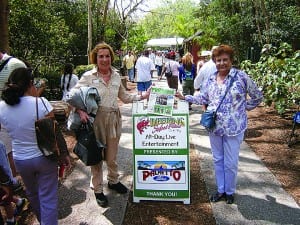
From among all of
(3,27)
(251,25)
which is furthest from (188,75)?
(251,25)

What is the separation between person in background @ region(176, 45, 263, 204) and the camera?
13.3 ft

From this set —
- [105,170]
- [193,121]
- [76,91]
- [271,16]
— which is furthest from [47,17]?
[271,16]

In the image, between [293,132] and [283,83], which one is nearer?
[293,132]

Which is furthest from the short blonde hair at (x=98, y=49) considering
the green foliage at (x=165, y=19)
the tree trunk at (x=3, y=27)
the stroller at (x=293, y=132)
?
the green foliage at (x=165, y=19)

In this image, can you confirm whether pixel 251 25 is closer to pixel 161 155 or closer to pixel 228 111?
pixel 228 111

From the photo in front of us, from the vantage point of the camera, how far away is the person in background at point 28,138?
2.98 m

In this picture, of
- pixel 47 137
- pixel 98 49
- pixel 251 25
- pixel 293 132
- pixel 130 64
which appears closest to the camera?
pixel 47 137

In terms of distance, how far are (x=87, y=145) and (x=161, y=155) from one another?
0.91 metres

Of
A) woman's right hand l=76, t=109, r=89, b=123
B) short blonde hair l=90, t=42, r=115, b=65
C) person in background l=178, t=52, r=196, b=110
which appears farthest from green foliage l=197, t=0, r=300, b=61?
woman's right hand l=76, t=109, r=89, b=123

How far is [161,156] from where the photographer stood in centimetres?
428

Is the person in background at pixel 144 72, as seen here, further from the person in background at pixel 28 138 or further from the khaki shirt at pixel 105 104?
the person in background at pixel 28 138

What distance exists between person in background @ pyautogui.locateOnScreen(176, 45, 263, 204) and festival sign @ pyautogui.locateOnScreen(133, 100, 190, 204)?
13.3 inches

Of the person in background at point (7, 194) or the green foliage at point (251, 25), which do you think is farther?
the green foliage at point (251, 25)

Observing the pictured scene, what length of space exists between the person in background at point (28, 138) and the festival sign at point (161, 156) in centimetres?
124
